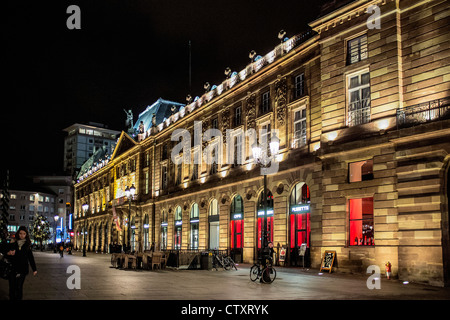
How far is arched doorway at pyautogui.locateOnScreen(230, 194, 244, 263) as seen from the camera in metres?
39.9

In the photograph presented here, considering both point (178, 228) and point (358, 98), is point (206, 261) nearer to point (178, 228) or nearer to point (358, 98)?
point (358, 98)

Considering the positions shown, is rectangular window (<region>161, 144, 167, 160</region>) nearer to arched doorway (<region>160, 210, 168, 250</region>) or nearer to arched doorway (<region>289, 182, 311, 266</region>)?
arched doorway (<region>160, 210, 168, 250</region>)

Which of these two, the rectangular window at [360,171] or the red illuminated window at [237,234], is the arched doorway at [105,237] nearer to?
the red illuminated window at [237,234]

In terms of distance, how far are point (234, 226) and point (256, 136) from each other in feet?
26.5

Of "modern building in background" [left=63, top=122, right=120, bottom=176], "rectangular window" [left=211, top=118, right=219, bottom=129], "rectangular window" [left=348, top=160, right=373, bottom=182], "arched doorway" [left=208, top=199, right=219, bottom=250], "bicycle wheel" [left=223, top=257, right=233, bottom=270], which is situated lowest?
"bicycle wheel" [left=223, top=257, right=233, bottom=270]

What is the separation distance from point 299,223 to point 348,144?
28.1 ft

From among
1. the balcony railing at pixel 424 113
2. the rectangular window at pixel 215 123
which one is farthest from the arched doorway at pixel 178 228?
the balcony railing at pixel 424 113

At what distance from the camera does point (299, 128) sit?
34219 mm

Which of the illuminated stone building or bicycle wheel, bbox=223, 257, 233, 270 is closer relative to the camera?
the illuminated stone building

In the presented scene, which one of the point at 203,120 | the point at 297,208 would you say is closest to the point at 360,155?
the point at 297,208

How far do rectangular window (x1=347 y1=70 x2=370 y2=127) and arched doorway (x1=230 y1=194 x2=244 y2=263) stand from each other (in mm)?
15777

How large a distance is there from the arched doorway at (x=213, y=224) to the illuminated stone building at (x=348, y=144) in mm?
184

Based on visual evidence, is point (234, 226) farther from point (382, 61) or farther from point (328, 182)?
point (382, 61)

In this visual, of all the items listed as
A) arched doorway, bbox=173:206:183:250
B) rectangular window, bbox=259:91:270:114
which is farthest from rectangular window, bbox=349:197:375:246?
arched doorway, bbox=173:206:183:250
